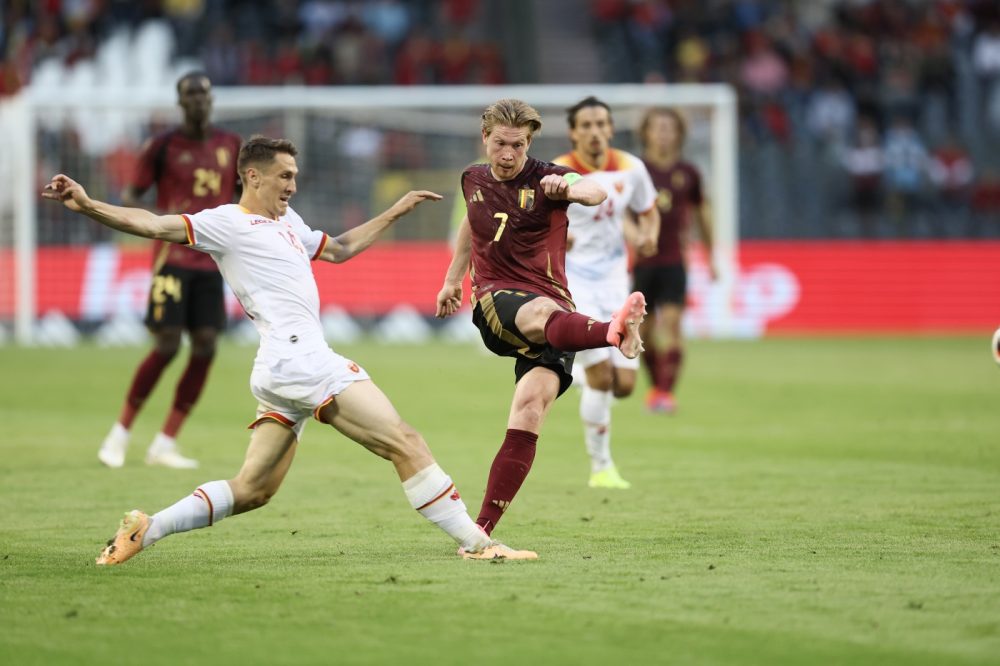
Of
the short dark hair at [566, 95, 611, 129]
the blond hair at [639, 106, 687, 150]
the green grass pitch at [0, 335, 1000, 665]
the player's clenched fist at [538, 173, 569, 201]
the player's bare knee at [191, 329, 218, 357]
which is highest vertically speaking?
the blond hair at [639, 106, 687, 150]

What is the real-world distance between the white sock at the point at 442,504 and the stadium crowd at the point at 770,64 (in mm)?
20627

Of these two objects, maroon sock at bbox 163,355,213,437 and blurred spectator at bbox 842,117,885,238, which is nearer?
maroon sock at bbox 163,355,213,437

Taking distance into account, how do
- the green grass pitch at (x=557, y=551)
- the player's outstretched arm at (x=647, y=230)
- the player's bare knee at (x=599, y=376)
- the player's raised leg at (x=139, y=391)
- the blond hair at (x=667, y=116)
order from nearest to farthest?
1. the green grass pitch at (x=557, y=551)
2. the player's bare knee at (x=599, y=376)
3. the player's outstretched arm at (x=647, y=230)
4. the player's raised leg at (x=139, y=391)
5. the blond hair at (x=667, y=116)

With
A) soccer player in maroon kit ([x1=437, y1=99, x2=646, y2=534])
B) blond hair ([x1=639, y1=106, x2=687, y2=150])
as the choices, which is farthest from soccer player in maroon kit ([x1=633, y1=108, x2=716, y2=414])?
soccer player in maroon kit ([x1=437, y1=99, x2=646, y2=534])

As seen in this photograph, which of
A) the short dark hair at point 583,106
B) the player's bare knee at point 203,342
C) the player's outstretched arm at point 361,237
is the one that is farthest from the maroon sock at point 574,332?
the player's bare knee at point 203,342

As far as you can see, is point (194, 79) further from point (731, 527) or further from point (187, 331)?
point (731, 527)

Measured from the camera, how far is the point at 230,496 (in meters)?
7.11

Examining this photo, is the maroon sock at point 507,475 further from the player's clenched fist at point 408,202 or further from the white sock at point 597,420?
the white sock at point 597,420

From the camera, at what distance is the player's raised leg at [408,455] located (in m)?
6.97

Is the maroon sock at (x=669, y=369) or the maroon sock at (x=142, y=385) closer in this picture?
the maroon sock at (x=142, y=385)

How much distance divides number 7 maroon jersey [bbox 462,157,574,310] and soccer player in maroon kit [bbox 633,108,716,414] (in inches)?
285

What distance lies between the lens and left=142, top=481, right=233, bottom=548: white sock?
277 inches

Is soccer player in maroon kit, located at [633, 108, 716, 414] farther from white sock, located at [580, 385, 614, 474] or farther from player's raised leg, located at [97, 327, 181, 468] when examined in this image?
player's raised leg, located at [97, 327, 181, 468]

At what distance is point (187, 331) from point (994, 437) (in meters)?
6.63
